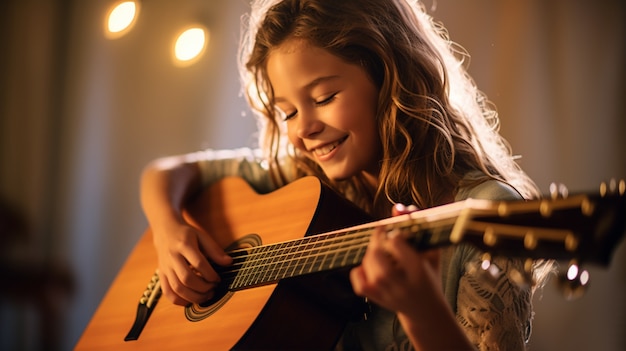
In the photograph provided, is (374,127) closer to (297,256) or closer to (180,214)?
(297,256)

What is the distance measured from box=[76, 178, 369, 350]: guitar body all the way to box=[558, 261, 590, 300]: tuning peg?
14.9 inches

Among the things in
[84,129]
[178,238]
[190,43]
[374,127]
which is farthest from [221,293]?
[84,129]

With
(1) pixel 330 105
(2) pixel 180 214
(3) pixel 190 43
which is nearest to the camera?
(1) pixel 330 105

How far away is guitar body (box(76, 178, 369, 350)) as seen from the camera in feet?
3.47

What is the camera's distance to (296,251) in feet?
3.42

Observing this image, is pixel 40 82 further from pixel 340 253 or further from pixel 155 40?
pixel 340 253

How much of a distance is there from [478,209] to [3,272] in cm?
204

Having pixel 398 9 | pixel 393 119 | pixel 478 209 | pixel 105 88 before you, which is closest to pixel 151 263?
pixel 393 119

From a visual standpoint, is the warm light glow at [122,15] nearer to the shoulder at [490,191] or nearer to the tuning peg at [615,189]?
the shoulder at [490,191]

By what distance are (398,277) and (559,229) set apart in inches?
8.1

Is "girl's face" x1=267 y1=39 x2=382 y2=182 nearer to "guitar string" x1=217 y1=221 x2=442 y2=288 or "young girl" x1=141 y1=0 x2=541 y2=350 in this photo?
"young girl" x1=141 y1=0 x2=541 y2=350

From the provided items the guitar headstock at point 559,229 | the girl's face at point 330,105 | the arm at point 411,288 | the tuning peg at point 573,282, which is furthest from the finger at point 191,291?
the tuning peg at point 573,282

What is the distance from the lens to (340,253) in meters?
0.93

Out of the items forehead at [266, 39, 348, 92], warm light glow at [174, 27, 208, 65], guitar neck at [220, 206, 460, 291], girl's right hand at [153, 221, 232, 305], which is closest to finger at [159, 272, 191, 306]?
girl's right hand at [153, 221, 232, 305]
